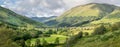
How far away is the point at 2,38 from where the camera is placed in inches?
4070

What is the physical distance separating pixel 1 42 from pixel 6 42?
2.13m

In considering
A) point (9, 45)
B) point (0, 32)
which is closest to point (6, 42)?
point (9, 45)

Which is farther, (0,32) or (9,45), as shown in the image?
(0,32)

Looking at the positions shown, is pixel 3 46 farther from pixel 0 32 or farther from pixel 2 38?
pixel 0 32

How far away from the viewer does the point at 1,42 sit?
323 ft

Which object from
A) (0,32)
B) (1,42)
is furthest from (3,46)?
(0,32)

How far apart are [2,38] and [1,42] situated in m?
4.97

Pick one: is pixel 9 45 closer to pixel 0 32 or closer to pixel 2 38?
pixel 2 38

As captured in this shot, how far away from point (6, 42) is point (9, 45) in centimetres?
144

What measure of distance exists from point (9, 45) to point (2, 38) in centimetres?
477

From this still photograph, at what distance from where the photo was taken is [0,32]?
111000 mm

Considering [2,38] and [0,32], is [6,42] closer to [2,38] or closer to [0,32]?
[2,38]

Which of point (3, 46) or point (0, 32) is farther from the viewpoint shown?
point (0, 32)

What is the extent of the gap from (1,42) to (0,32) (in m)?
13.1
